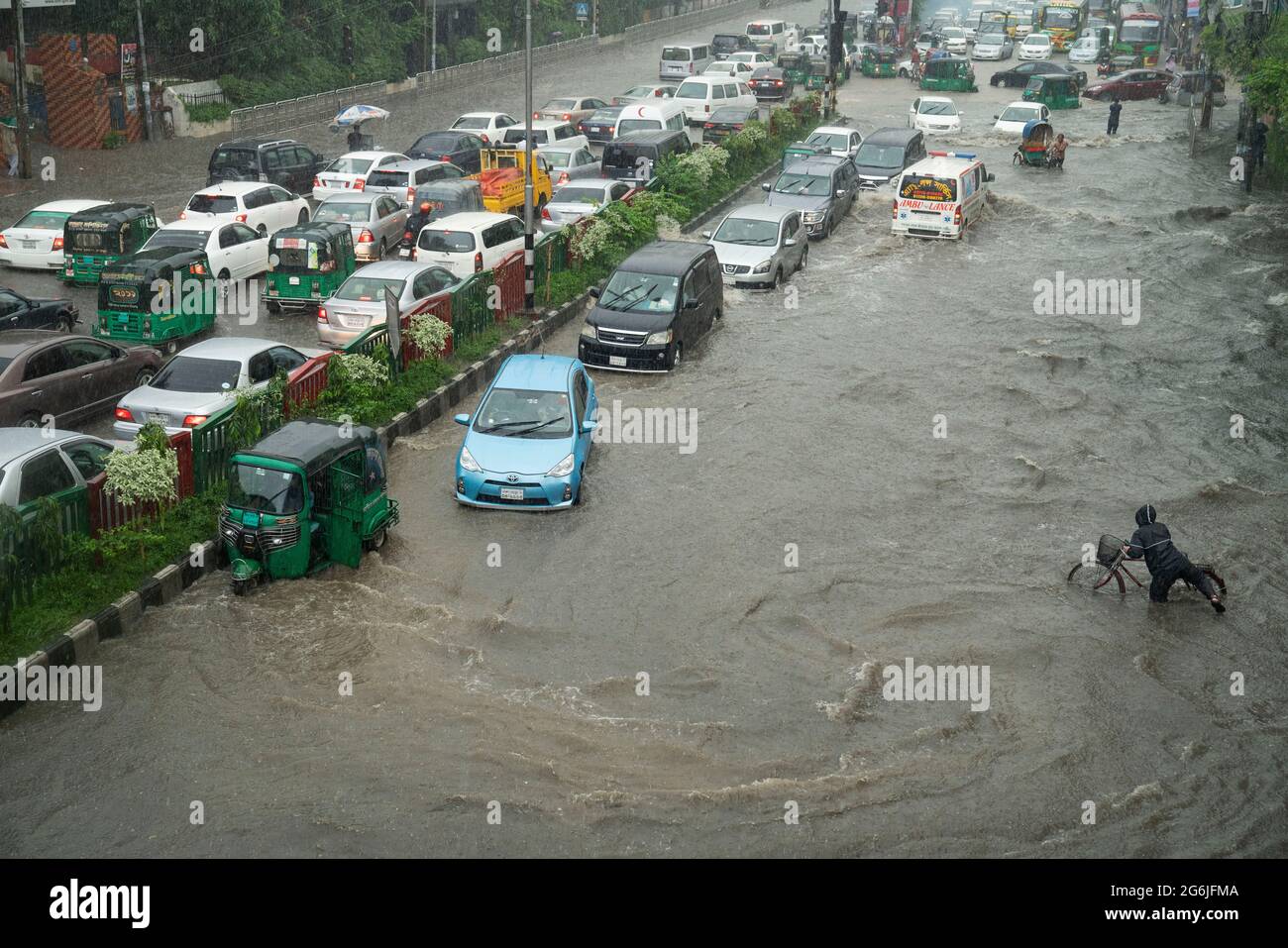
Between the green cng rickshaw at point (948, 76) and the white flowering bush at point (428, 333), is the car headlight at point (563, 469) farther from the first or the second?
→ the green cng rickshaw at point (948, 76)

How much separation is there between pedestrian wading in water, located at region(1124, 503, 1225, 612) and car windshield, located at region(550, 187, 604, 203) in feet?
61.3

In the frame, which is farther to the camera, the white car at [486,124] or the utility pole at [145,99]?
the utility pole at [145,99]

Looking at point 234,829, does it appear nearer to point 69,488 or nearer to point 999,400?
point 69,488

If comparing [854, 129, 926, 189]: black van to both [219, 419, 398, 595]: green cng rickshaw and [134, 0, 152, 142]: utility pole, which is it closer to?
[134, 0, 152, 142]: utility pole

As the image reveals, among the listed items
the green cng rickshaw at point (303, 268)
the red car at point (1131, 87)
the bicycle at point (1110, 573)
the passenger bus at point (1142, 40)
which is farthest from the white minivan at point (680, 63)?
the bicycle at point (1110, 573)

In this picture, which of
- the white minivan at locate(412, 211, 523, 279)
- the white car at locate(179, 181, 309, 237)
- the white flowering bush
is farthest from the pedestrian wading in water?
the white car at locate(179, 181, 309, 237)

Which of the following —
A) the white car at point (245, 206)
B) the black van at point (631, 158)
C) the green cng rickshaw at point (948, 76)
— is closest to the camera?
the white car at point (245, 206)

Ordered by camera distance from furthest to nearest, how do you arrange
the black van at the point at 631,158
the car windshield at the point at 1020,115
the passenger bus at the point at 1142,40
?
the passenger bus at the point at 1142,40
the car windshield at the point at 1020,115
the black van at the point at 631,158

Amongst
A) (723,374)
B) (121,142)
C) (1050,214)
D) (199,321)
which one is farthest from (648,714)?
(121,142)

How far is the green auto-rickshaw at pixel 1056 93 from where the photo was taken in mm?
55500

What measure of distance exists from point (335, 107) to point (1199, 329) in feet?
110

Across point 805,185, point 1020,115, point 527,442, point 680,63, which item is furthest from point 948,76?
point 527,442

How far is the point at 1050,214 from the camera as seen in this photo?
3594cm

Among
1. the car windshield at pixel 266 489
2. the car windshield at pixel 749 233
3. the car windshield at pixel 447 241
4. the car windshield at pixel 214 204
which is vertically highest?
the car windshield at pixel 214 204
